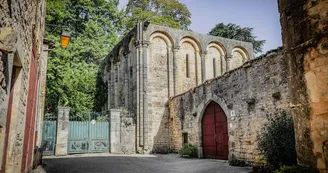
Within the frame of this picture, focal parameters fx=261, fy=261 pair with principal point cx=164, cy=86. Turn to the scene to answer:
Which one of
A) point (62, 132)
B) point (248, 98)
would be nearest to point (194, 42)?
point (248, 98)

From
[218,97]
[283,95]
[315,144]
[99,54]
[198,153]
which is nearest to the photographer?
[315,144]

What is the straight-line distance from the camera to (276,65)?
26.3ft

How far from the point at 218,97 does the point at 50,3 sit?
1377cm

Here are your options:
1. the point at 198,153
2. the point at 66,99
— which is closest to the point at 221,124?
the point at 198,153

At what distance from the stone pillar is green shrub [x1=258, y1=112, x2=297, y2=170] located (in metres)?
9.61

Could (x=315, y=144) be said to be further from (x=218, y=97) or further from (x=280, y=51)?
(x=218, y=97)

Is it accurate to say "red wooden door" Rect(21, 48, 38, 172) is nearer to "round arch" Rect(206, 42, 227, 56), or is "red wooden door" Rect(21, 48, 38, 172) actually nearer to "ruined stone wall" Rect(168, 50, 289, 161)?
"ruined stone wall" Rect(168, 50, 289, 161)

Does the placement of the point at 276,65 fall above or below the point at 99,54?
below

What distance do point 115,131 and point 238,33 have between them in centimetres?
1843

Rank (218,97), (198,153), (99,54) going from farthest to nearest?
1. (99,54)
2. (198,153)
3. (218,97)

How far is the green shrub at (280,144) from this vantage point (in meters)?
6.22

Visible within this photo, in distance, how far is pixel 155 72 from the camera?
16.3 m

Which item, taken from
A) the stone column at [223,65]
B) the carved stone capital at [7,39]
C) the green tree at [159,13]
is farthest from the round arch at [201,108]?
the green tree at [159,13]

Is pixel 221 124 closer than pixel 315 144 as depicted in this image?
No
